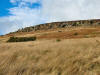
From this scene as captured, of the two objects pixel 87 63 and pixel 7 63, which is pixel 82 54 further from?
pixel 7 63

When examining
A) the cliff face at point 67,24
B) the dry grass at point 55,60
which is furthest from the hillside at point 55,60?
the cliff face at point 67,24

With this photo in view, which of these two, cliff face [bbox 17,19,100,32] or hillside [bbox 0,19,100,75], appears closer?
hillside [bbox 0,19,100,75]

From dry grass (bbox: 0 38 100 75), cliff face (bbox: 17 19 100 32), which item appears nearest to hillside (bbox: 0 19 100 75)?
A: dry grass (bbox: 0 38 100 75)

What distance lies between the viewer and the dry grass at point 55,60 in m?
13.7

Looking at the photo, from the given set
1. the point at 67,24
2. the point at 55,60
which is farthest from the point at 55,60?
the point at 67,24

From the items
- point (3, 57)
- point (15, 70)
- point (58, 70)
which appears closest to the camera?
point (58, 70)

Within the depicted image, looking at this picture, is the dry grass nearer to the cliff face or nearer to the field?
the field

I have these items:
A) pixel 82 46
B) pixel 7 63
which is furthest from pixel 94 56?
pixel 7 63

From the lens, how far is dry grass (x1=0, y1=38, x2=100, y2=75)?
13.7 metres

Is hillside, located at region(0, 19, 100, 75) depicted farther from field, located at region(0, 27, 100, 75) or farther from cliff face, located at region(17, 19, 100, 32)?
cliff face, located at region(17, 19, 100, 32)

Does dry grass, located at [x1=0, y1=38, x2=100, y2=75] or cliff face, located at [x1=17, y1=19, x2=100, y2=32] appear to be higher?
dry grass, located at [x1=0, y1=38, x2=100, y2=75]

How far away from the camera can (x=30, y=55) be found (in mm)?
17016

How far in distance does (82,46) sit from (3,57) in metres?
8.24

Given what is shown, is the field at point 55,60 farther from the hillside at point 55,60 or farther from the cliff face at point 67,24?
the cliff face at point 67,24
